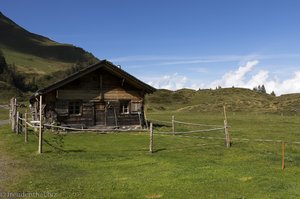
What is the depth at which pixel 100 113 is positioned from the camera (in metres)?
34.6

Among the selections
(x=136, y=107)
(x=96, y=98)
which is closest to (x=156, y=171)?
(x=96, y=98)

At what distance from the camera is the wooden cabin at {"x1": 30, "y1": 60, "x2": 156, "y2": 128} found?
1278 inches

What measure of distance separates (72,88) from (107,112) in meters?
4.07


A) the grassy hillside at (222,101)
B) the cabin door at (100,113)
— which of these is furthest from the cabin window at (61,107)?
the grassy hillside at (222,101)

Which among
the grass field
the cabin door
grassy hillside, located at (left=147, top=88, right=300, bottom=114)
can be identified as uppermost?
grassy hillside, located at (left=147, top=88, right=300, bottom=114)

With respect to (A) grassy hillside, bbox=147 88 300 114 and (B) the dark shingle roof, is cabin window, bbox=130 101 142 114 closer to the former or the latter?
(B) the dark shingle roof

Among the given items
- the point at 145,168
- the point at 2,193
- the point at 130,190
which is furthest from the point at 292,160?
the point at 2,193

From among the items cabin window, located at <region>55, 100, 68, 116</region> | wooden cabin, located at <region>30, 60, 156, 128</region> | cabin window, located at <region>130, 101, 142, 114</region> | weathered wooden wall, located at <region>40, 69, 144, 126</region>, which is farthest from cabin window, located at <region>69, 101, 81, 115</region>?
cabin window, located at <region>130, 101, 142, 114</region>

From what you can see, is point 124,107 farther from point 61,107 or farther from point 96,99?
point 61,107

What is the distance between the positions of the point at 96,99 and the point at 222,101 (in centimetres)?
7772

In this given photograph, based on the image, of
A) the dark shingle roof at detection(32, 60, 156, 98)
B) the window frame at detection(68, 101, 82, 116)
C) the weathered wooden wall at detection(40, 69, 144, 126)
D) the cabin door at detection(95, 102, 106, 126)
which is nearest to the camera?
the dark shingle roof at detection(32, 60, 156, 98)

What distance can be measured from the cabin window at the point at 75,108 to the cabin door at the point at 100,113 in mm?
1694

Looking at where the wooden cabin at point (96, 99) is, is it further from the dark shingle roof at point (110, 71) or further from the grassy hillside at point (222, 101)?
the grassy hillside at point (222, 101)

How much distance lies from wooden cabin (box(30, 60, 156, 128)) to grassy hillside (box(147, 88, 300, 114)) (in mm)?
48662
